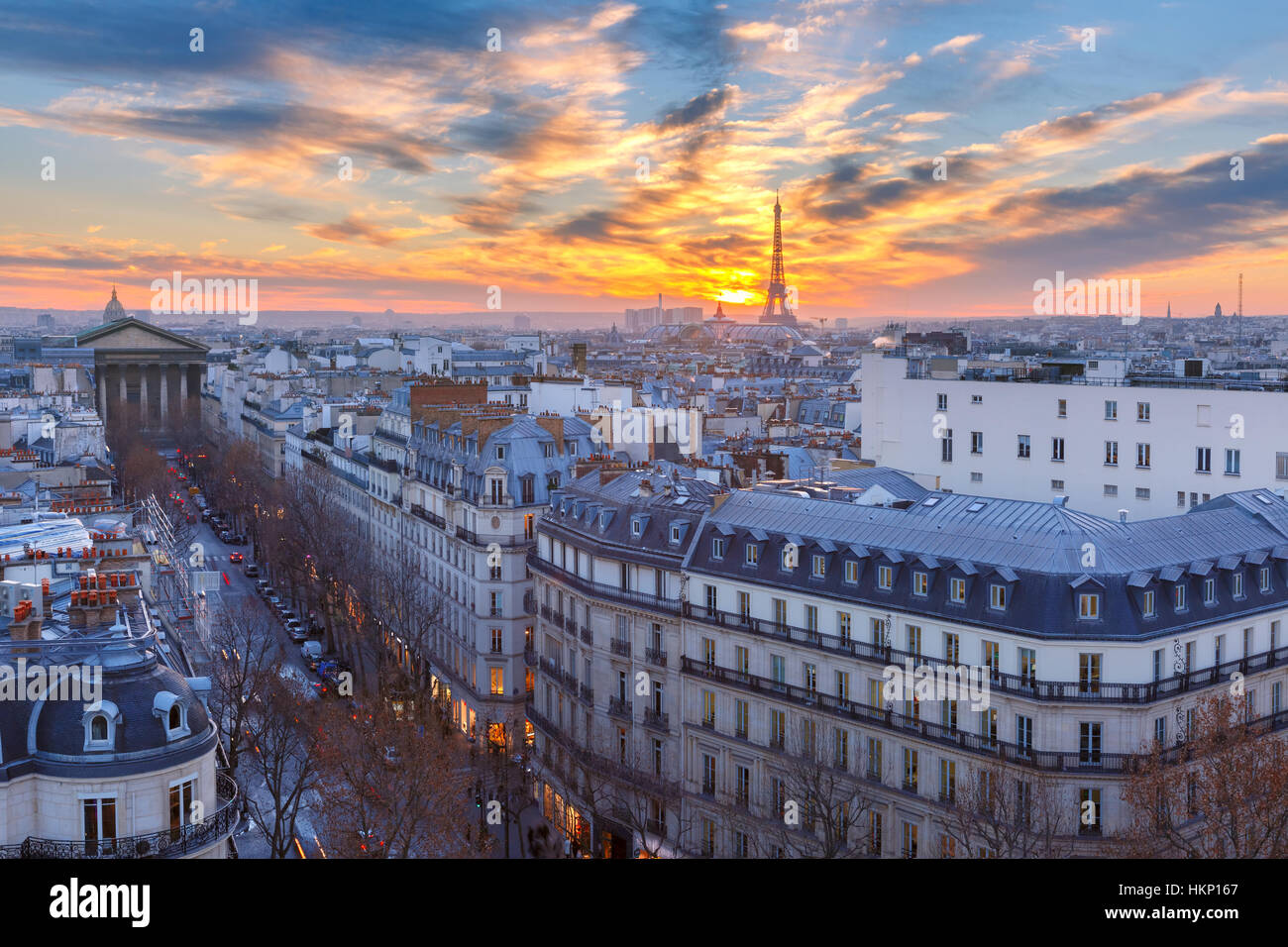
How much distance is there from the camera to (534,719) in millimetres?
39812

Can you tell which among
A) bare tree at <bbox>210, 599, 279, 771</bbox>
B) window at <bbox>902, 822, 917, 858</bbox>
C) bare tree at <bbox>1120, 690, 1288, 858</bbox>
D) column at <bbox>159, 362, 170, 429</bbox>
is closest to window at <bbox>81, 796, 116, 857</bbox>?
bare tree at <bbox>210, 599, 279, 771</bbox>

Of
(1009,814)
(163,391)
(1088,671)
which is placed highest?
(163,391)

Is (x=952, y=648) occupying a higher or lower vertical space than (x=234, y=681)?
higher

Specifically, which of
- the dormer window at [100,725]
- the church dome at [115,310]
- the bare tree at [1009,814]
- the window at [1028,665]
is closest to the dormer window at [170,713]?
the dormer window at [100,725]

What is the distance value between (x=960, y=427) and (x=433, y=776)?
2549 centimetres

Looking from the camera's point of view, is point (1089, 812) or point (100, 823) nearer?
point (100, 823)

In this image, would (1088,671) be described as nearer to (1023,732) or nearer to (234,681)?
(1023,732)

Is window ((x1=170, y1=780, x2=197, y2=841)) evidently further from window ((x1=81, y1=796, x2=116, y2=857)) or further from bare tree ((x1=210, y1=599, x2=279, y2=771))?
bare tree ((x1=210, y1=599, x2=279, y2=771))

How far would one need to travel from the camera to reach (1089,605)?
25.7 m

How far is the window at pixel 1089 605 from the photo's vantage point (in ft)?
84.2

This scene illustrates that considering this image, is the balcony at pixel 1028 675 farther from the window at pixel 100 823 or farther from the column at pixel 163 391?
the column at pixel 163 391

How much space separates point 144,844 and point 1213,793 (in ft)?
58.2

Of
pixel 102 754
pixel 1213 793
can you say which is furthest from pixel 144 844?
pixel 1213 793

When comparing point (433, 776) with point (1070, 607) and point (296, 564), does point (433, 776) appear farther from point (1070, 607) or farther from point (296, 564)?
point (296, 564)
